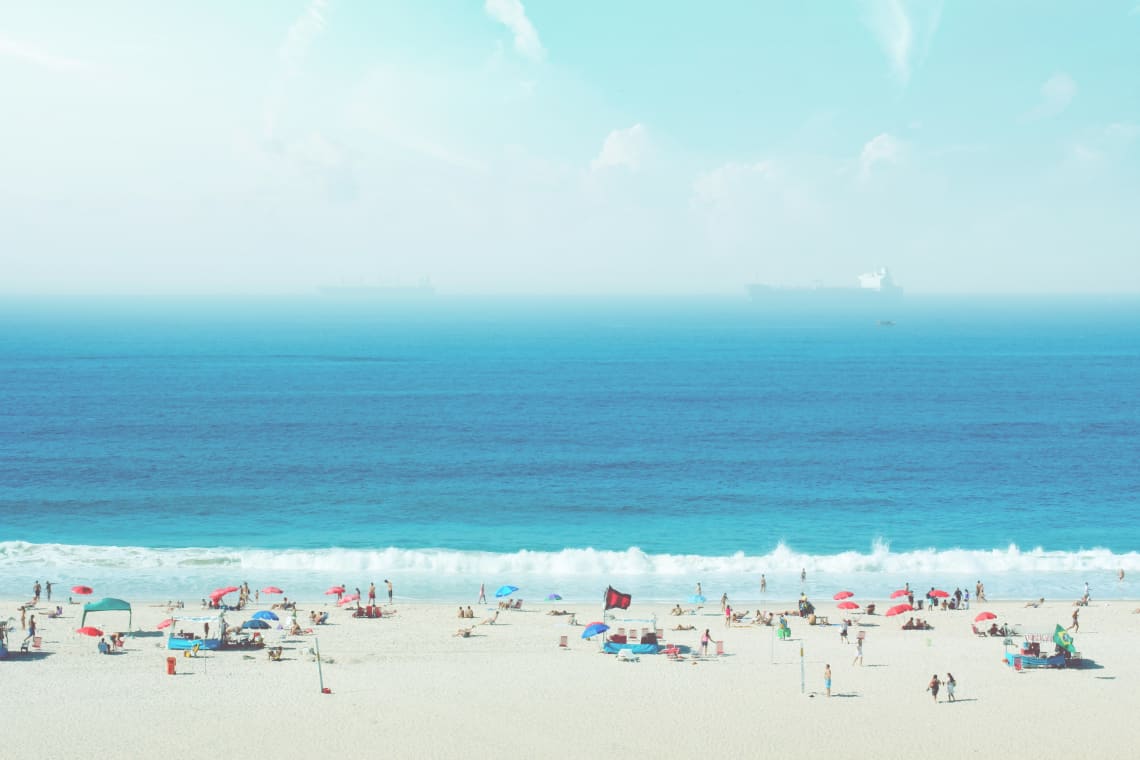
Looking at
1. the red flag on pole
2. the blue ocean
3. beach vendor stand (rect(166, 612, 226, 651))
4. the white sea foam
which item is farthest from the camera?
the blue ocean

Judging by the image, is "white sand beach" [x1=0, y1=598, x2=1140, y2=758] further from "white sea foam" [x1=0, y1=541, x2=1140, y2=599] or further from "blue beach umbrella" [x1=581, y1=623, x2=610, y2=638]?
"white sea foam" [x1=0, y1=541, x2=1140, y2=599]

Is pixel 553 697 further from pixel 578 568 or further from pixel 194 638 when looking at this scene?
pixel 578 568

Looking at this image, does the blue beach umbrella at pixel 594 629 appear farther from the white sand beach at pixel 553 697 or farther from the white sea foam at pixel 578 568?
the white sea foam at pixel 578 568

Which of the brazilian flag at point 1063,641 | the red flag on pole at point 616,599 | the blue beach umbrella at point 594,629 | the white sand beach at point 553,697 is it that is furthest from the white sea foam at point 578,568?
the brazilian flag at point 1063,641

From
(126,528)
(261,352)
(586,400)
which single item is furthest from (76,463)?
(261,352)

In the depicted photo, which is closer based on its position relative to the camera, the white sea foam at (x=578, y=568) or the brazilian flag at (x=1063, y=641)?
the brazilian flag at (x=1063, y=641)

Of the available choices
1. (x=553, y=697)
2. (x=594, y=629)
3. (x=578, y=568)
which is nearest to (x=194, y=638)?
(x=553, y=697)

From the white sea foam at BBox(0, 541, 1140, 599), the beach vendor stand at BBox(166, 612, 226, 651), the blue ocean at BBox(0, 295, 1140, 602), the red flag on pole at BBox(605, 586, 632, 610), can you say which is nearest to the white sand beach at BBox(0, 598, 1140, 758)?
the beach vendor stand at BBox(166, 612, 226, 651)
